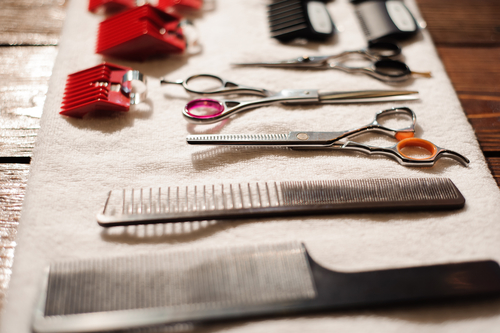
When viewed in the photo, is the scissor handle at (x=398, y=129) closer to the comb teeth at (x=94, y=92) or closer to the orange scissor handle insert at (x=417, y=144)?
the orange scissor handle insert at (x=417, y=144)

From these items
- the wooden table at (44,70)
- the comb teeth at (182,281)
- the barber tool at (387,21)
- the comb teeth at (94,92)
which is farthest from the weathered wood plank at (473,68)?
the comb teeth at (94,92)

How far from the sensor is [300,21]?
32.5 inches

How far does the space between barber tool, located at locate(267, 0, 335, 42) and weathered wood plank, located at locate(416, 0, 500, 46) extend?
0.28 meters

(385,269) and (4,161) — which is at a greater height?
(4,161)

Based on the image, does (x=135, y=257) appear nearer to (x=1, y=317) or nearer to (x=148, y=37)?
(x=1, y=317)

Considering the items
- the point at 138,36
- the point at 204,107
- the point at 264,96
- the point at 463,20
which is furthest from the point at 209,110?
Result: the point at 463,20

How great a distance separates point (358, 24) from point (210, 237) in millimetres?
648

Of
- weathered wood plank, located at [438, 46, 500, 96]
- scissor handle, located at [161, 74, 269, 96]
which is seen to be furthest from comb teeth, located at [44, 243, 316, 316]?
weathered wood plank, located at [438, 46, 500, 96]

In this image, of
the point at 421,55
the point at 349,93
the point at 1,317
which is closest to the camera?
the point at 1,317

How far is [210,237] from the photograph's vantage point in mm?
521

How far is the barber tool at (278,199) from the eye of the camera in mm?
509

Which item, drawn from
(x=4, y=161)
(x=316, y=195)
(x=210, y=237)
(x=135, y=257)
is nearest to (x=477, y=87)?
(x=316, y=195)

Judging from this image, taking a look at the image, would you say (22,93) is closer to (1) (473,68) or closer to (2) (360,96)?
(2) (360,96)

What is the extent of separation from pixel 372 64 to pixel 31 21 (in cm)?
78
